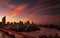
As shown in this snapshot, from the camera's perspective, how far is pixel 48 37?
8.55 metres

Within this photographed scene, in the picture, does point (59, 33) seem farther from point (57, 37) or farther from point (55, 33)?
point (57, 37)

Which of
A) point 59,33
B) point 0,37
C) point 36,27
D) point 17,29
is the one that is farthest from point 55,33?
point 0,37

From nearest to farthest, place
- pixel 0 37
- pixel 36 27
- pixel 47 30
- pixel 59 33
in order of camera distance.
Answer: pixel 59 33 < pixel 47 30 < pixel 36 27 < pixel 0 37

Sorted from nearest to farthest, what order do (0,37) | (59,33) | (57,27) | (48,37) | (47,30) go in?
(48,37) < (59,33) < (57,27) < (47,30) < (0,37)

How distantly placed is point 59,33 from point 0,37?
7633 mm

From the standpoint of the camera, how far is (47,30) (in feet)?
35.8

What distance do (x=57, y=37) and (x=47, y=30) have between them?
2.38 metres

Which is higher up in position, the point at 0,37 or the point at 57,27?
the point at 57,27

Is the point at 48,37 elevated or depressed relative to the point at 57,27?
depressed

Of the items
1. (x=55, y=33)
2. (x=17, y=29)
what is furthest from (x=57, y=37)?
(x=17, y=29)

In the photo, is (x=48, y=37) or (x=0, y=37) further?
(x=0, y=37)

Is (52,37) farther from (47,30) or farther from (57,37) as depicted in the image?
(47,30)

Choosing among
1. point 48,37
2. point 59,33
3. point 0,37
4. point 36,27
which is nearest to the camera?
point 48,37

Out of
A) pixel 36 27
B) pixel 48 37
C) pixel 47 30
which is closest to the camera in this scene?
pixel 48 37
